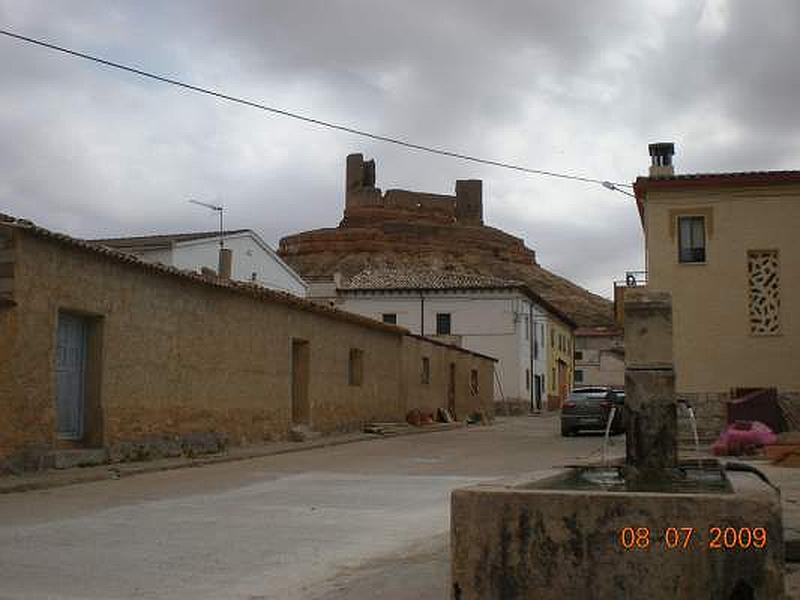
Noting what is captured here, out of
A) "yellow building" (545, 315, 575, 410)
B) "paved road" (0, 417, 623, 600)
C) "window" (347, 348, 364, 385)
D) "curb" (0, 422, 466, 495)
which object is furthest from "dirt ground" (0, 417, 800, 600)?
"yellow building" (545, 315, 575, 410)

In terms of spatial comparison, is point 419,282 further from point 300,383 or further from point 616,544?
point 616,544

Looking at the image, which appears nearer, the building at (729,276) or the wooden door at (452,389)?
the building at (729,276)

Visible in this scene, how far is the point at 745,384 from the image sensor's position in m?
23.8

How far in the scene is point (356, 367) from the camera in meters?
27.2

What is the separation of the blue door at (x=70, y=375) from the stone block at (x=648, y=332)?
9.61m

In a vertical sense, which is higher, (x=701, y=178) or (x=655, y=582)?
(x=701, y=178)

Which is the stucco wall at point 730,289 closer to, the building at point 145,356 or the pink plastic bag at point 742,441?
the pink plastic bag at point 742,441

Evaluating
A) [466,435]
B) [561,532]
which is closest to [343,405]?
[466,435]

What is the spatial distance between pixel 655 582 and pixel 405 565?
2749 millimetres

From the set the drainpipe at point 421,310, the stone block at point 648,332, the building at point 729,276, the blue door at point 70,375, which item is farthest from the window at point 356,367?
the drainpipe at point 421,310

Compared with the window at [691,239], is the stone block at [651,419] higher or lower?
lower

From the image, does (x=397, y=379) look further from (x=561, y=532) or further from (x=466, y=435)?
(x=561, y=532)

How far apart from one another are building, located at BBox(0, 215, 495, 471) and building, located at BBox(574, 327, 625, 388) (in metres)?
55.0

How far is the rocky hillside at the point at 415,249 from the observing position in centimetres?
11638
